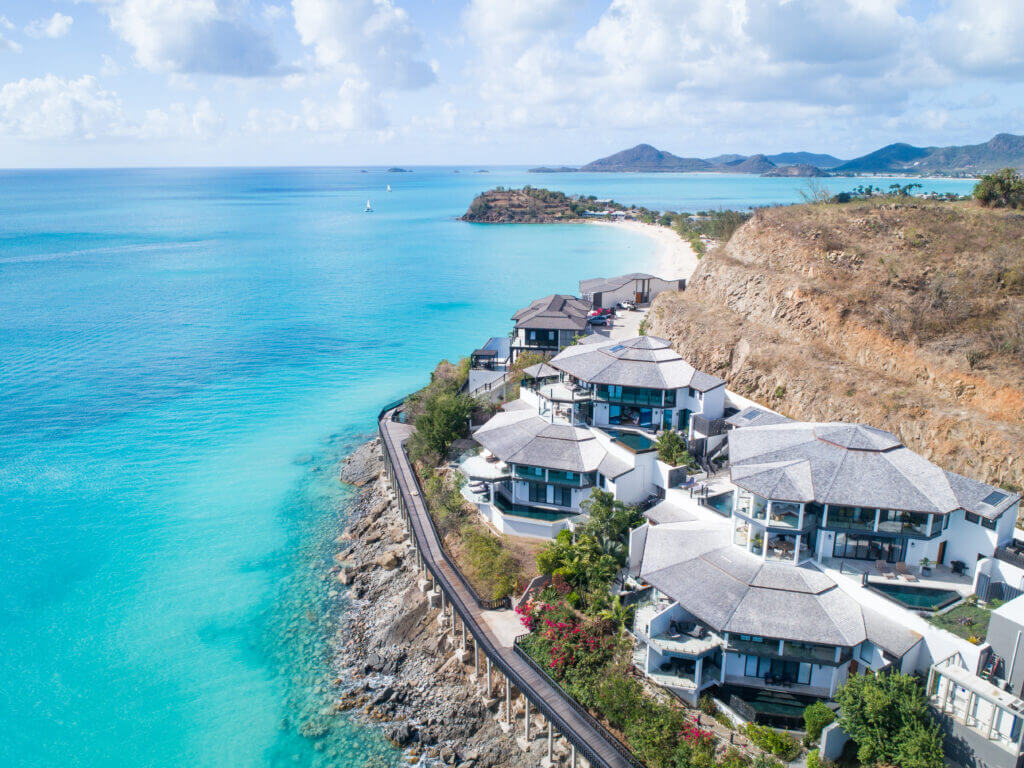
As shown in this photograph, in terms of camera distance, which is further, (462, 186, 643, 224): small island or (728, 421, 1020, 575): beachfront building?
(462, 186, 643, 224): small island

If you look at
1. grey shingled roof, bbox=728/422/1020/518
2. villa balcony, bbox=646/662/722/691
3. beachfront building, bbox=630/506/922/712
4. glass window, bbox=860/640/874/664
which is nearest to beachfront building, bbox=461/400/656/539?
grey shingled roof, bbox=728/422/1020/518

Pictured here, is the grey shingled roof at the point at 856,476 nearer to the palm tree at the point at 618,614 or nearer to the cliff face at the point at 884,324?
the cliff face at the point at 884,324

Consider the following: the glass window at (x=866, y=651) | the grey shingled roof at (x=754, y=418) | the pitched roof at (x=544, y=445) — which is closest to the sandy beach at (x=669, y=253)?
the grey shingled roof at (x=754, y=418)

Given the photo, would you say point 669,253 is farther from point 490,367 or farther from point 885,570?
point 885,570

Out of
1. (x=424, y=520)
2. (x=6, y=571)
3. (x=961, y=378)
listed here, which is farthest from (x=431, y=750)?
(x=961, y=378)

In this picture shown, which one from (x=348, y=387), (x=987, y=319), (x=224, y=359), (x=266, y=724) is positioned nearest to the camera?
(x=266, y=724)

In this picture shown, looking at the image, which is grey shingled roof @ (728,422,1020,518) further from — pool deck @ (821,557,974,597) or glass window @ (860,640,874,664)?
glass window @ (860,640,874,664)

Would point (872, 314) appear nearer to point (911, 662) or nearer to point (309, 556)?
point (911, 662)
